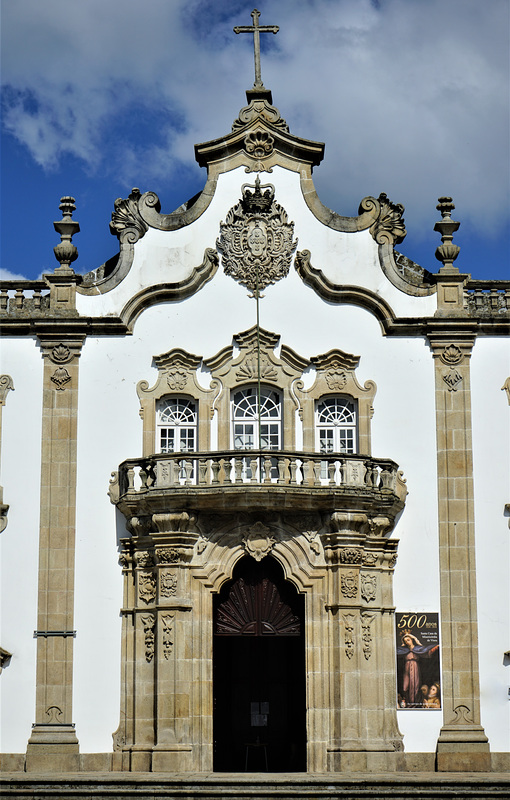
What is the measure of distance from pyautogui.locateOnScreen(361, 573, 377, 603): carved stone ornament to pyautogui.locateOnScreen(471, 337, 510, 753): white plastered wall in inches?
89.2

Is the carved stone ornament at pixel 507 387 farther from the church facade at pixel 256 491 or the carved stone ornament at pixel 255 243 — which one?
the carved stone ornament at pixel 255 243

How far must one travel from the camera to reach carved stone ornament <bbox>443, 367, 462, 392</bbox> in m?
28.2

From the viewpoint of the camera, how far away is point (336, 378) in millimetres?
28156

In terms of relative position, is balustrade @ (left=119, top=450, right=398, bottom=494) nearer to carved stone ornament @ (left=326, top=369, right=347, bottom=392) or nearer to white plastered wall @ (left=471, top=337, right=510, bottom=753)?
carved stone ornament @ (left=326, top=369, right=347, bottom=392)

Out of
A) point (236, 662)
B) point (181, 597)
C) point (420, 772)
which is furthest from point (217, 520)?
point (420, 772)

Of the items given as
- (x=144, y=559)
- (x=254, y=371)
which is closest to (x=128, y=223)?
(x=254, y=371)

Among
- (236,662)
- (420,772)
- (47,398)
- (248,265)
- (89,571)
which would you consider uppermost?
(248,265)

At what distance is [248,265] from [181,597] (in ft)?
24.5

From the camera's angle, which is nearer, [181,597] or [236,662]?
[181,597]

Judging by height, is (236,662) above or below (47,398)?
below

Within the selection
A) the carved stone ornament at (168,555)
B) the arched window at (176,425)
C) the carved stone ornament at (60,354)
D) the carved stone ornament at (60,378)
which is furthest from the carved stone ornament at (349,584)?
the carved stone ornament at (60,354)

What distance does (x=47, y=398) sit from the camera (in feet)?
92.6

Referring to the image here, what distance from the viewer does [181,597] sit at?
26391 millimetres

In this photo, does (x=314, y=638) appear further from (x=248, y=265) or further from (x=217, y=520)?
(x=248, y=265)
